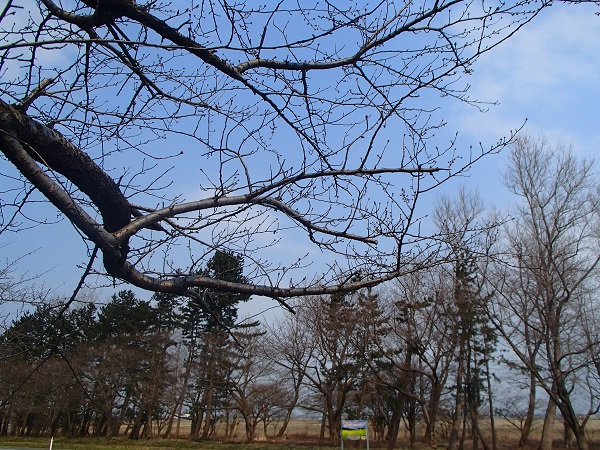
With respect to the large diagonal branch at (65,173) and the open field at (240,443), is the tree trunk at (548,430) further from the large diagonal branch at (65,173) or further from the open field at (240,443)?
the large diagonal branch at (65,173)

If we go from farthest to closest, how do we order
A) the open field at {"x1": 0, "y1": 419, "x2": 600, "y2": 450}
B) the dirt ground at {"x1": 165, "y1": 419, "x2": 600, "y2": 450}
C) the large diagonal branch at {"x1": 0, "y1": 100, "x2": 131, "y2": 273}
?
the dirt ground at {"x1": 165, "y1": 419, "x2": 600, "y2": 450} < the open field at {"x1": 0, "y1": 419, "x2": 600, "y2": 450} < the large diagonal branch at {"x1": 0, "y1": 100, "x2": 131, "y2": 273}

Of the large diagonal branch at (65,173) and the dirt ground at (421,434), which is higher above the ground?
the large diagonal branch at (65,173)

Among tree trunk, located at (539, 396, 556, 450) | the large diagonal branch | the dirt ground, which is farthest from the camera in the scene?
the dirt ground

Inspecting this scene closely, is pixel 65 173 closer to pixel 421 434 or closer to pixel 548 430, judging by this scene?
pixel 548 430

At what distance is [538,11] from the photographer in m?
2.84

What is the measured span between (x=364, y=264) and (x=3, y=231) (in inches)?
91.5

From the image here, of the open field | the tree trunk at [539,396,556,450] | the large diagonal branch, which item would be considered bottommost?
the open field

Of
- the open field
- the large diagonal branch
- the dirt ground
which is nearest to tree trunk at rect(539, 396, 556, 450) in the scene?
the open field

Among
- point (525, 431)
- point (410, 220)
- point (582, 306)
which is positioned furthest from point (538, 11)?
point (525, 431)

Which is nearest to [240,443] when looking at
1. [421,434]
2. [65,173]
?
[421,434]

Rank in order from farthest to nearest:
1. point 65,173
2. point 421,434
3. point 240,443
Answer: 1. point 421,434
2. point 240,443
3. point 65,173

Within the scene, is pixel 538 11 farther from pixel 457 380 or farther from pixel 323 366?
pixel 457 380

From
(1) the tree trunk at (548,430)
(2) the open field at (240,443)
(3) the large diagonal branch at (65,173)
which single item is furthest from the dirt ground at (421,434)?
(3) the large diagonal branch at (65,173)

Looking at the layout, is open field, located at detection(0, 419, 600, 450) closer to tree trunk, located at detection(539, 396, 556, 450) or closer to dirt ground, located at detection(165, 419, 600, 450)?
dirt ground, located at detection(165, 419, 600, 450)
